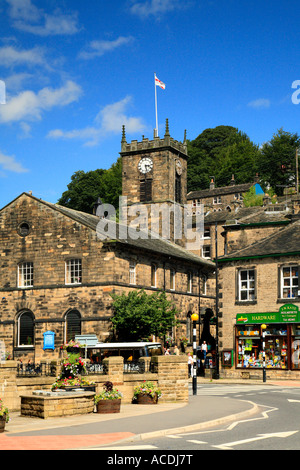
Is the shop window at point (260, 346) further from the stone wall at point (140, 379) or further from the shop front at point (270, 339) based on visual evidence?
the stone wall at point (140, 379)

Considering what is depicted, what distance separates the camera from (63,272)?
46.7m

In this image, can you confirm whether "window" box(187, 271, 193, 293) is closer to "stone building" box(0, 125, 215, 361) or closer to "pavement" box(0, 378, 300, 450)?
"stone building" box(0, 125, 215, 361)

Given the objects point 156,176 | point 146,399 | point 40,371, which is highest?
point 156,176

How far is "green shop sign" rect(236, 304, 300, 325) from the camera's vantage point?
39.2 meters

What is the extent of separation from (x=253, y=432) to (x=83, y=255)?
3161cm

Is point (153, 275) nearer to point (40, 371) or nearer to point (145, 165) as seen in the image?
point (145, 165)

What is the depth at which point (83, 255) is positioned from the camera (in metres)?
46.2

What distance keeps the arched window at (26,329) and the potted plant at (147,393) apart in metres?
24.1

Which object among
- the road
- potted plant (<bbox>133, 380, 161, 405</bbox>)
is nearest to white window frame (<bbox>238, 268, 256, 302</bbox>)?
potted plant (<bbox>133, 380, 161, 405</bbox>)

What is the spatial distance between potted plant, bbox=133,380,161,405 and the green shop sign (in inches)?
678

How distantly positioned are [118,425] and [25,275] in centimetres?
3330

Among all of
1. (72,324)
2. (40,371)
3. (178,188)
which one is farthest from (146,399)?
(178,188)

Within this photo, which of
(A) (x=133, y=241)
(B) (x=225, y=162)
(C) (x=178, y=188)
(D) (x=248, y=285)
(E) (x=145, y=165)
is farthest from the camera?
(B) (x=225, y=162)

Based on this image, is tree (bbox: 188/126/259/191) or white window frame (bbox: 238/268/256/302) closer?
white window frame (bbox: 238/268/256/302)
